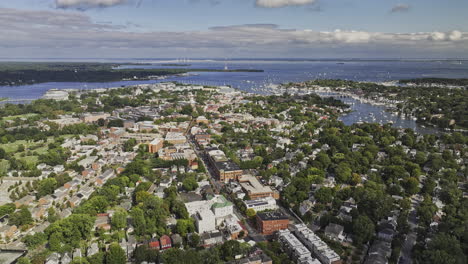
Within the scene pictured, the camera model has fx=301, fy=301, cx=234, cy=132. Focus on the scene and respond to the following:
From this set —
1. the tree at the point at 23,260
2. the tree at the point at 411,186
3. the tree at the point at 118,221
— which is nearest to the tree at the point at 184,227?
the tree at the point at 118,221

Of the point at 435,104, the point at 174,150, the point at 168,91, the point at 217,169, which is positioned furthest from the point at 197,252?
the point at 168,91

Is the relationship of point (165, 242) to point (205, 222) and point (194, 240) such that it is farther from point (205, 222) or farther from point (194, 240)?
point (205, 222)

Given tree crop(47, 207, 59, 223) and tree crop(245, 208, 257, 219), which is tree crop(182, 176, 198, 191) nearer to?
tree crop(245, 208, 257, 219)

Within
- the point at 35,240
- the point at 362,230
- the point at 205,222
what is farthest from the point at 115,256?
the point at 362,230

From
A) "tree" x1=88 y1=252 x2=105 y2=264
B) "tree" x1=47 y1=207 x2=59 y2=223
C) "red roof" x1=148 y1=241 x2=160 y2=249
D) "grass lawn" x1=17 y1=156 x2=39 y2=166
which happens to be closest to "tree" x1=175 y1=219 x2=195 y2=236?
"red roof" x1=148 y1=241 x2=160 y2=249

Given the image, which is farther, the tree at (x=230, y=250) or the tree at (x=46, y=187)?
the tree at (x=46, y=187)

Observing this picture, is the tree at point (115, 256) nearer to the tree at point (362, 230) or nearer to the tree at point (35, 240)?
the tree at point (35, 240)
